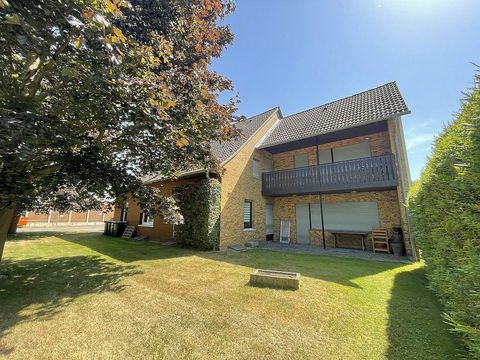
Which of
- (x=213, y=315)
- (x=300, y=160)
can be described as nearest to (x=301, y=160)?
(x=300, y=160)

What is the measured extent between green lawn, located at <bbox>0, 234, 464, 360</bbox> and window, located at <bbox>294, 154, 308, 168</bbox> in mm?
8204

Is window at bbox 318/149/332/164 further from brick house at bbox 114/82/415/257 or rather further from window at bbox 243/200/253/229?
window at bbox 243/200/253/229

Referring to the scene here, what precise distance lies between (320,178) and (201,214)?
22.2 ft

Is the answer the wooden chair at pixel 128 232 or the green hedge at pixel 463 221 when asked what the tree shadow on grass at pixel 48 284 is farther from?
the wooden chair at pixel 128 232

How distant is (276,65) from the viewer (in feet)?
33.3

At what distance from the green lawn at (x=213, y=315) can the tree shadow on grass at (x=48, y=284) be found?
0.08 feet

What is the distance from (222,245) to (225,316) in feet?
22.5

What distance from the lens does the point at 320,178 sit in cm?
1162

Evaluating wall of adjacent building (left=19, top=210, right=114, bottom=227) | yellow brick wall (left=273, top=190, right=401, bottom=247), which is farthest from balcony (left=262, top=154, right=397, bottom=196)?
wall of adjacent building (left=19, top=210, right=114, bottom=227)

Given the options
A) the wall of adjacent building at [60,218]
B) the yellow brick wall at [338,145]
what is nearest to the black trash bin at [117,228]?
the wall of adjacent building at [60,218]

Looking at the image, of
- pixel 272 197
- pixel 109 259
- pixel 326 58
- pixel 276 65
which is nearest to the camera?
pixel 109 259

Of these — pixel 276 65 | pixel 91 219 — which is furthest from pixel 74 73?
pixel 91 219

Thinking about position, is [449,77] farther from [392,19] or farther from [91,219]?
[91,219]

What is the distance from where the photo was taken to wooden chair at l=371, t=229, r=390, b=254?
10151 millimetres
